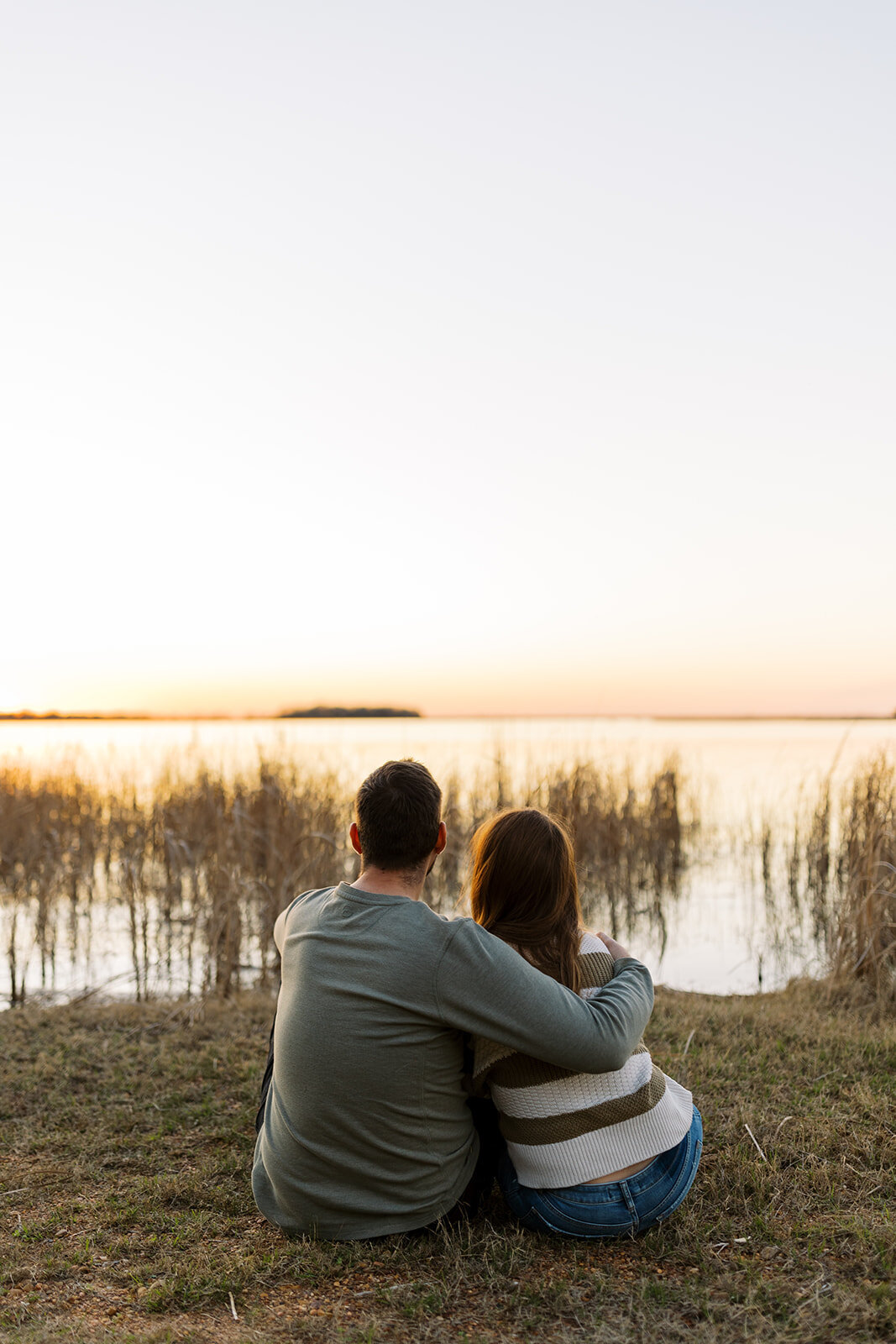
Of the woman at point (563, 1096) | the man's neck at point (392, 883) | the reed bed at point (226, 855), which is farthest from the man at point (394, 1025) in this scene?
the reed bed at point (226, 855)

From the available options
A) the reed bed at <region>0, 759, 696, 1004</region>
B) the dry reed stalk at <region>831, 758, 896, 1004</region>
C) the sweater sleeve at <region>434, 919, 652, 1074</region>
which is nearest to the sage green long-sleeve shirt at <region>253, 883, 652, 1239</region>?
the sweater sleeve at <region>434, 919, 652, 1074</region>

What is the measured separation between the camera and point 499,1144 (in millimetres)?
2404

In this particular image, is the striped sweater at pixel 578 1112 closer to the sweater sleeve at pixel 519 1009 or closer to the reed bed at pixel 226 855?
the sweater sleeve at pixel 519 1009

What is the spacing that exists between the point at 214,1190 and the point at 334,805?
16.2 ft

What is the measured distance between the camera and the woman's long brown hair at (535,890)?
86.3 inches

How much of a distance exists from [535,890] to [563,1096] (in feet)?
1.48

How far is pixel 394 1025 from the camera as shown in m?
2.12

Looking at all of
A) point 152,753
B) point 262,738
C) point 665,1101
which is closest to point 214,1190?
point 665,1101

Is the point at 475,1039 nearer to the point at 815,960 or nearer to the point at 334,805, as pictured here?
the point at 815,960

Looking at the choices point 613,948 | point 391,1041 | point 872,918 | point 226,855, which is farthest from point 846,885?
point 391,1041

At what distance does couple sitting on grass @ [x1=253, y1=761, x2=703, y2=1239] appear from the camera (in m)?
2.06

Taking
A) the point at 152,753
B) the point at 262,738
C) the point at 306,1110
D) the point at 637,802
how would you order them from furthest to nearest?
the point at 152,753, the point at 637,802, the point at 262,738, the point at 306,1110

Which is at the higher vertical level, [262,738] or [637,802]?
[262,738]

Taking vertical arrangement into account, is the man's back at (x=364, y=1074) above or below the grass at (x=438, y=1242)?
above
